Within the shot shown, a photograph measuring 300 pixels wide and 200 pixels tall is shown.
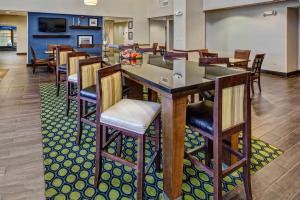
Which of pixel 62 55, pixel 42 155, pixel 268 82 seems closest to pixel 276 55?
pixel 268 82

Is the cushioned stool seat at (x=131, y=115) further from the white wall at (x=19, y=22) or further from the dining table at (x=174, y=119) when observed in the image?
the white wall at (x=19, y=22)

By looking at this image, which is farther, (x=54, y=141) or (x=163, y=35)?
(x=163, y=35)

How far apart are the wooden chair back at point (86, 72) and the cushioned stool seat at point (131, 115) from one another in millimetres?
985

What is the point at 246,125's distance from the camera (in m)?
1.75

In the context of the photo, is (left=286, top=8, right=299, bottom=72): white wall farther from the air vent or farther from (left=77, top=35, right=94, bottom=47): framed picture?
(left=77, top=35, right=94, bottom=47): framed picture

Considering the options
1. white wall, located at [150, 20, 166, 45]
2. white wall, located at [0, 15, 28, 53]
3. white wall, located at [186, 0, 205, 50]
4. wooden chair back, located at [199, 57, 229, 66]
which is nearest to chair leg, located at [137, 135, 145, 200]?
wooden chair back, located at [199, 57, 229, 66]

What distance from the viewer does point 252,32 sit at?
8.47m

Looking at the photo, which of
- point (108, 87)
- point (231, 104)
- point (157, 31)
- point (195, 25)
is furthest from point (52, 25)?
point (231, 104)

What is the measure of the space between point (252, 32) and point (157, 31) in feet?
18.8

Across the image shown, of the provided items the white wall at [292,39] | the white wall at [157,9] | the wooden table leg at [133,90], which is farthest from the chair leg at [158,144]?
the white wall at [157,9]

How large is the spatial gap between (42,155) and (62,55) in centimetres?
284

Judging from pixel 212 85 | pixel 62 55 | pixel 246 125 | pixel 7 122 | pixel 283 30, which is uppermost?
pixel 283 30

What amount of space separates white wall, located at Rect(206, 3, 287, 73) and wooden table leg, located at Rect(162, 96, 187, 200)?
23.9 feet

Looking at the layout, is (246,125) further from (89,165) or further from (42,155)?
(42,155)
